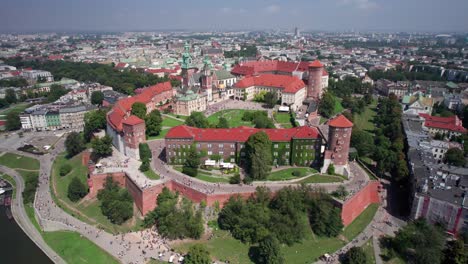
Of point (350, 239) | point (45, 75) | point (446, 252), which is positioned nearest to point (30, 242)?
point (350, 239)

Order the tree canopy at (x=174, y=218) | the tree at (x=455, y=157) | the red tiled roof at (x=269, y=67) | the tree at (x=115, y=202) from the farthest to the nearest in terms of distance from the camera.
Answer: the red tiled roof at (x=269, y=67) → the tree at (x=455, y=157) → the tree at (x=115, y=202) → the tree canopy at (x=174, y=218)

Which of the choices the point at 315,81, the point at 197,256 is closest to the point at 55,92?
the point at 315,81

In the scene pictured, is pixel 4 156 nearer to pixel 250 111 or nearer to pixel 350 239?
pixel 250 111

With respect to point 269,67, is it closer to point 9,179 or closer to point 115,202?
point 115,202

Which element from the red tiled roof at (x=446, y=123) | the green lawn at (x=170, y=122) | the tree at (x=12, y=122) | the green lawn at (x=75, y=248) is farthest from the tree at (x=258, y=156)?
the tree at (x=12, y=122)

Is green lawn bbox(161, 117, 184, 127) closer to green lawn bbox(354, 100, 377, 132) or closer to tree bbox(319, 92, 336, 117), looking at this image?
tree bbox(319, 92, 336, 117)

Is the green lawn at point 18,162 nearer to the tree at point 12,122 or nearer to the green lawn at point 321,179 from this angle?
the tree at point 12,122
